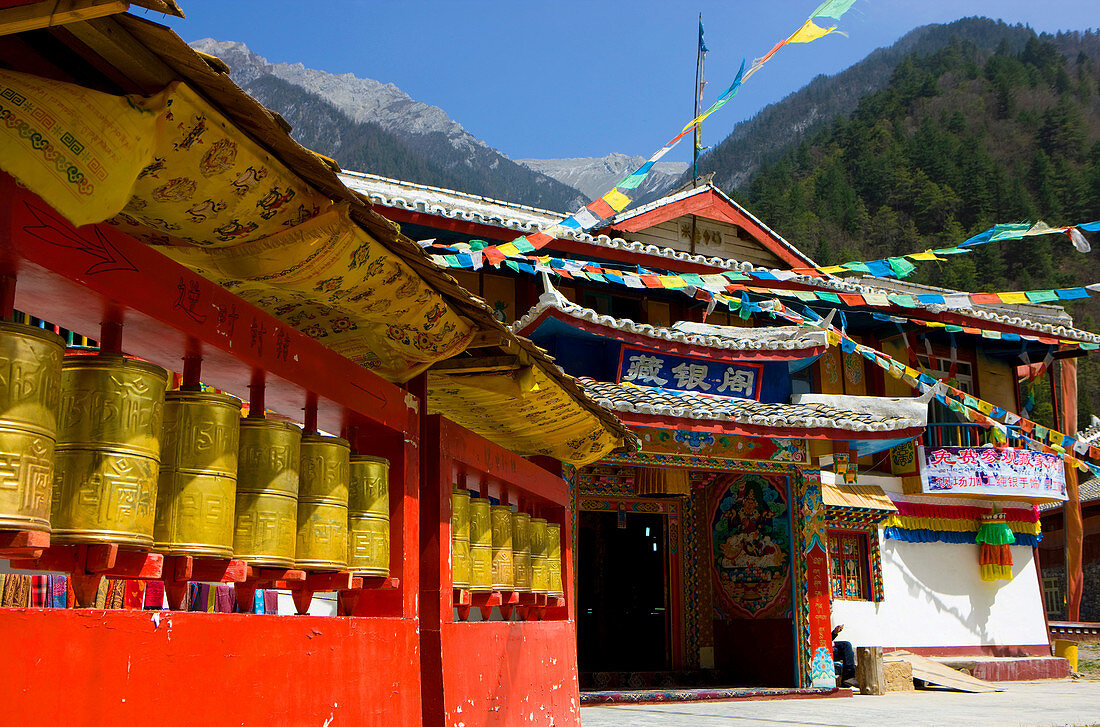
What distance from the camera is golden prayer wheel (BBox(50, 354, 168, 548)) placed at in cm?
273

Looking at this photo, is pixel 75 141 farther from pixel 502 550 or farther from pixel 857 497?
pixel 857 497

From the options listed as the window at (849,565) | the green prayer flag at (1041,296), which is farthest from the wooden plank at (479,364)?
the window at (849,565)

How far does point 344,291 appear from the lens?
376 centimetres

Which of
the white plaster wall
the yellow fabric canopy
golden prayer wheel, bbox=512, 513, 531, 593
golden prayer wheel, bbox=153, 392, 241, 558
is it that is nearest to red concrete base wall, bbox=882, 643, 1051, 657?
the white plaster wall

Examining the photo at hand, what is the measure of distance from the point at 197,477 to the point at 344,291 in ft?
3.04

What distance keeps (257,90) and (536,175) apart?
90.3ft

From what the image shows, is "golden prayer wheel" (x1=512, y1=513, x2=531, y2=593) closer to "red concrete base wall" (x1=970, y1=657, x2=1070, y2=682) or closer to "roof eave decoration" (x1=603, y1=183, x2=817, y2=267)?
"roof eave decoration" (x1=603, y1=183, x2=817, y2=267)

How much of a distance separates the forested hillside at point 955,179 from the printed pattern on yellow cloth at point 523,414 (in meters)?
32.6

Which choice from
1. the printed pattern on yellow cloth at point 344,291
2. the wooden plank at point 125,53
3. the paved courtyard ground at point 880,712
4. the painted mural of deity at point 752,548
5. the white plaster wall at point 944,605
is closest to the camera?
the wooden plank at point 125,53

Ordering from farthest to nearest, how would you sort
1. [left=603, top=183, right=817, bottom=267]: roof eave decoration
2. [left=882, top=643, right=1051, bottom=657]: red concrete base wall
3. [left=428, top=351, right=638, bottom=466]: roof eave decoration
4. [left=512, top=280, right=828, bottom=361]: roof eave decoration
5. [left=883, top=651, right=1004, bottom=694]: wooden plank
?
[left=882, top=643, right=1051, bottom=657]: red concrete base wall
[left=603, top=183, right=817, bottom=267]: roof eave decoration
[left=883, top=651, right=1004, bottom=694]: wooden plank
[left=512, top=280, right=828, bottom=361]: roof eave decoration
[left=428, top=351, right=638, bottom=466]: roof eave decoration

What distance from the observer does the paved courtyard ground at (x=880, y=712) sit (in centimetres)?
819

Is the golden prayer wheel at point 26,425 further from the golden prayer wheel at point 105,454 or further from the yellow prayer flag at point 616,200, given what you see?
the yellow prayer flag at point 616,200

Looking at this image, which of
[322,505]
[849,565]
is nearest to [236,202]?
[322,505]

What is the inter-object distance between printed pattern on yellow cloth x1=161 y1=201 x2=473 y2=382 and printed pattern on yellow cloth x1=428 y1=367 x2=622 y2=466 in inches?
27.4
